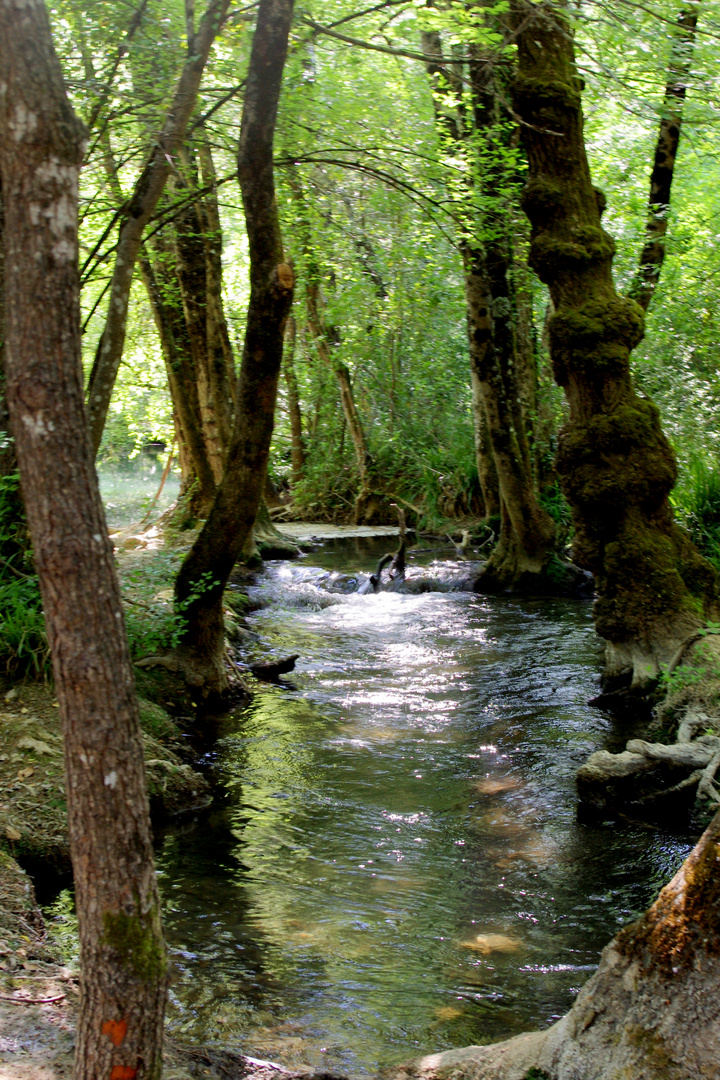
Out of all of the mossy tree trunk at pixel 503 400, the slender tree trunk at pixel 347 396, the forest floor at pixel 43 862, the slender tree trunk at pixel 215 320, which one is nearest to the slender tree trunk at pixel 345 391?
the slender tree trunk at pixel 347 396

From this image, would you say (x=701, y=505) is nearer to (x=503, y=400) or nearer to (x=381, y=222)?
(x=503, y=400)

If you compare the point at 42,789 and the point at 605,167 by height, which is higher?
the point at 605,167

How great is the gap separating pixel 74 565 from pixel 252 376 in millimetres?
5030

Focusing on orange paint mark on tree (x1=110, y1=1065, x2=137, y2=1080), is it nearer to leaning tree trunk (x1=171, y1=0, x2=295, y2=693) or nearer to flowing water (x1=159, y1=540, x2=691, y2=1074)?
flowing water (x1=159, y1=540, x2=691, y2=1074)

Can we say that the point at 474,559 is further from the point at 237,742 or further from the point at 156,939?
the point at 156,939

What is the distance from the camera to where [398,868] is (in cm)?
517

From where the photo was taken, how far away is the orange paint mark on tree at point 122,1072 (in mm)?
2426

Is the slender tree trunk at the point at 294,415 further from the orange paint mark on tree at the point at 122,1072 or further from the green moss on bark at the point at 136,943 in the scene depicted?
the orange paint mark on tree at the point at 122,1072

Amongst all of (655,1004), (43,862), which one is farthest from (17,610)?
(655,1004)

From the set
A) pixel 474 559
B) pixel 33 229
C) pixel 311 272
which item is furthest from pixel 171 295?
pixel 33 229

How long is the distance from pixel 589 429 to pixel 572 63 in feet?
12.2

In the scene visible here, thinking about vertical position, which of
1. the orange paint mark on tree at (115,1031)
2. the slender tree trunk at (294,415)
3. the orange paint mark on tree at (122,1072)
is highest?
the slender tree trunk at (294,415)

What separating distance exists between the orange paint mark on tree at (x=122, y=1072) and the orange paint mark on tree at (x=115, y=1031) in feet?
0.20

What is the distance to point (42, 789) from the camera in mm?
5246
